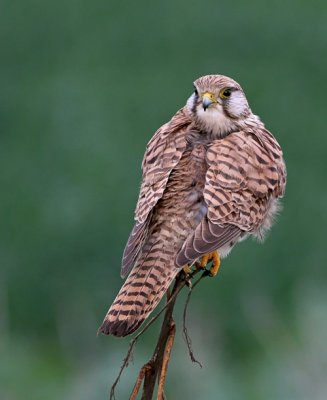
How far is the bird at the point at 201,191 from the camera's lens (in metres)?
5.27

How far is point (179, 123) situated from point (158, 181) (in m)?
0.49

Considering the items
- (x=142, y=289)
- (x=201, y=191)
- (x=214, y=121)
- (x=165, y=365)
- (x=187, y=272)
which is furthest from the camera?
(x=214, y=121)

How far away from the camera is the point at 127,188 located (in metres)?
8.52

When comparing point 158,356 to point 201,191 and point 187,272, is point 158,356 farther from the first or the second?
point 201,191

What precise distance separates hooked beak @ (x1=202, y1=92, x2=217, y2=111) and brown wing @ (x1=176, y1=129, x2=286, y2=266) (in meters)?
0.16

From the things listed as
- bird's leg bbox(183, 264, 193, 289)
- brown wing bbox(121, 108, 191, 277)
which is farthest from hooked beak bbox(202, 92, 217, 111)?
bird's leg bbox(183, 264, 193, 289)

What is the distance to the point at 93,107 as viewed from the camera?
9258mm

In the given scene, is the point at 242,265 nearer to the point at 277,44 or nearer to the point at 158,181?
the point at 277,44


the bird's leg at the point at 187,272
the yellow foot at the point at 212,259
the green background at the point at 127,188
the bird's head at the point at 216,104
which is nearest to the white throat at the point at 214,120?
the bird's head at the point at 216,104

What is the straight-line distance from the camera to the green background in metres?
7.52

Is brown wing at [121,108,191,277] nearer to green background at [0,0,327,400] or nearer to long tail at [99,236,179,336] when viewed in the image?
long tail at [99,236,179,336]

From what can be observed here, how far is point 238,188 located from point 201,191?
178 millimetres

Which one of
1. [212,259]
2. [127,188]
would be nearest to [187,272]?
[212,259]

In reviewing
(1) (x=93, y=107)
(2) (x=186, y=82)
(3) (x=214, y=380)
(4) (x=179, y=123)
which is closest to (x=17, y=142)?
(1) (x=93, y=107)
